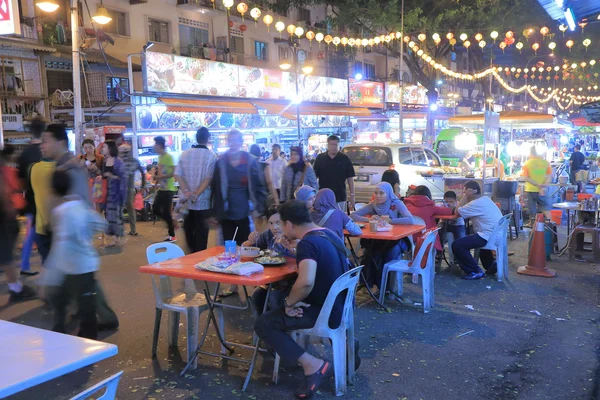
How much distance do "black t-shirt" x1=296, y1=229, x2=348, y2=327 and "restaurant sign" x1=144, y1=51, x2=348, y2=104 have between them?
11118 mm

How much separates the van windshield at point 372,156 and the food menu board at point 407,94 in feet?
39.4

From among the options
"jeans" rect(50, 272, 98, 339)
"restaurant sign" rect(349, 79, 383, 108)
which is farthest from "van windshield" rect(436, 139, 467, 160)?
"jeans" rect(50, 272, 98, 339)

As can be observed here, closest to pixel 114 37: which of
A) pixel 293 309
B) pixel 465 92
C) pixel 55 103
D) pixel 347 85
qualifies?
pixel 55 103

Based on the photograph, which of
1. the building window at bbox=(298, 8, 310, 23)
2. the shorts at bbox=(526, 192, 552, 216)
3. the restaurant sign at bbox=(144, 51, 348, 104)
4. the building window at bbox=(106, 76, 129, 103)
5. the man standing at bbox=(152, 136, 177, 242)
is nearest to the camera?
the man standing at bbox=(152, 136, 177, 242)

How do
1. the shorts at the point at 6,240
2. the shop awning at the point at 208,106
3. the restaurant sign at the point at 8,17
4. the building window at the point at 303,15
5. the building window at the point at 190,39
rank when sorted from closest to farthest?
1. the shorts at the point at 6,240
2. the restaurant sign at the point at 8,17
3. the shop awning at the point at 208,106
4. the building window at the point at 190,39
5. the building window at the point at 303,15

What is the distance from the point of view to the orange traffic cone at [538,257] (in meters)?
7.73

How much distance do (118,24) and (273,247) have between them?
56.3 feet

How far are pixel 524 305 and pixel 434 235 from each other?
4.80 feet

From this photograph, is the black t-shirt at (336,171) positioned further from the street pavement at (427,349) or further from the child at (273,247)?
the child at (273,247)

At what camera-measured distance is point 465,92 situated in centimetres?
4488

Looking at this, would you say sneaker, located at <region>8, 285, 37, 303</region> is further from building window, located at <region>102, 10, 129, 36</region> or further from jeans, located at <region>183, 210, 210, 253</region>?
building window, located at <region>102, 10, 129, 36</region>

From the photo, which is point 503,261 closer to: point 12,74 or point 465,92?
point 12,74

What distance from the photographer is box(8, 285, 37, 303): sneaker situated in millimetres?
6406

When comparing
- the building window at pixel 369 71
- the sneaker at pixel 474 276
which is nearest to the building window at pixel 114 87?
the sneaker at pixel 474 276
